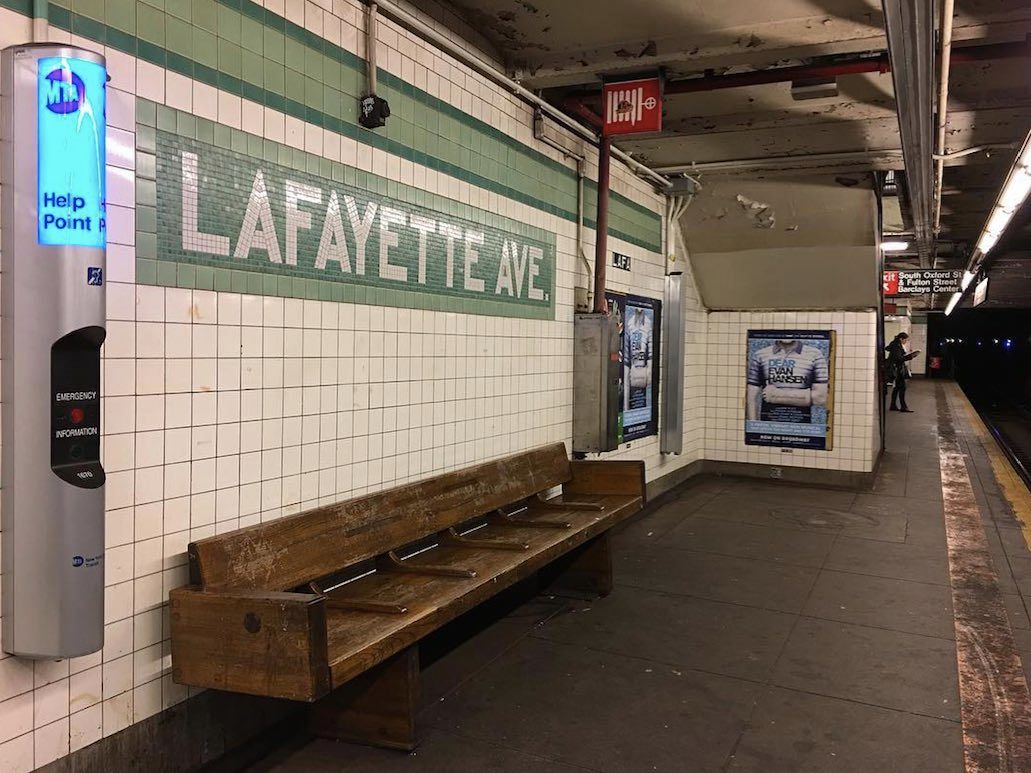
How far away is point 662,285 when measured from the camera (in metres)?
7.30

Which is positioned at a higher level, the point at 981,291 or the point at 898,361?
the point at 981,291

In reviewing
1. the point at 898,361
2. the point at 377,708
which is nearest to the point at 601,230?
the point at 377,708

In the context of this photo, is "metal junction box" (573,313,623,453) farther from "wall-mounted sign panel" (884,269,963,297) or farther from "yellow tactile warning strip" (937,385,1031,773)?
"wall-mounted sign panel" (884,269,963,297)

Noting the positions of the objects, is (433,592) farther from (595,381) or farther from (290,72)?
(595,381)

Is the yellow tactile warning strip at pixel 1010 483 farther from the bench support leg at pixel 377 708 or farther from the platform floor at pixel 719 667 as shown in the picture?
the bench support leg at pixel 377 708

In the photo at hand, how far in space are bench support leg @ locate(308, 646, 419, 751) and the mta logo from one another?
2.00 m

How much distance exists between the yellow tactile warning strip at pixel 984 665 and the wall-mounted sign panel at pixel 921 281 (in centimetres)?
805

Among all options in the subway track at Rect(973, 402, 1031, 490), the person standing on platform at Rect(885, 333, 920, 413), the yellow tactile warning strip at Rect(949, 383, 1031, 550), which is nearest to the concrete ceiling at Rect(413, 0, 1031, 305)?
the yellow tactile warning strip at Rect(949, 383, 1031, 550)

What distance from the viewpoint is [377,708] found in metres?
2.94

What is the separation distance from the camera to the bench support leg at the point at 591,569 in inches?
180

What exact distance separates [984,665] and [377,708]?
2800 millimetres

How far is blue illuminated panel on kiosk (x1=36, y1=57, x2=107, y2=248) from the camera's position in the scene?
2.01 meters

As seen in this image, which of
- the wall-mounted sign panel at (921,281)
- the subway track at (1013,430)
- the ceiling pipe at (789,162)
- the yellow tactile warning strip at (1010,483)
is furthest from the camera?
the wall-mounted sign panel at (921,281)

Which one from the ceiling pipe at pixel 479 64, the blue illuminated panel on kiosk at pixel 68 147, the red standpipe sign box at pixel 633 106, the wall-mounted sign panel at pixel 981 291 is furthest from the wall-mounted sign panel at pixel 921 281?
the blue illuminated panel on kiosk at pixel 68 147
